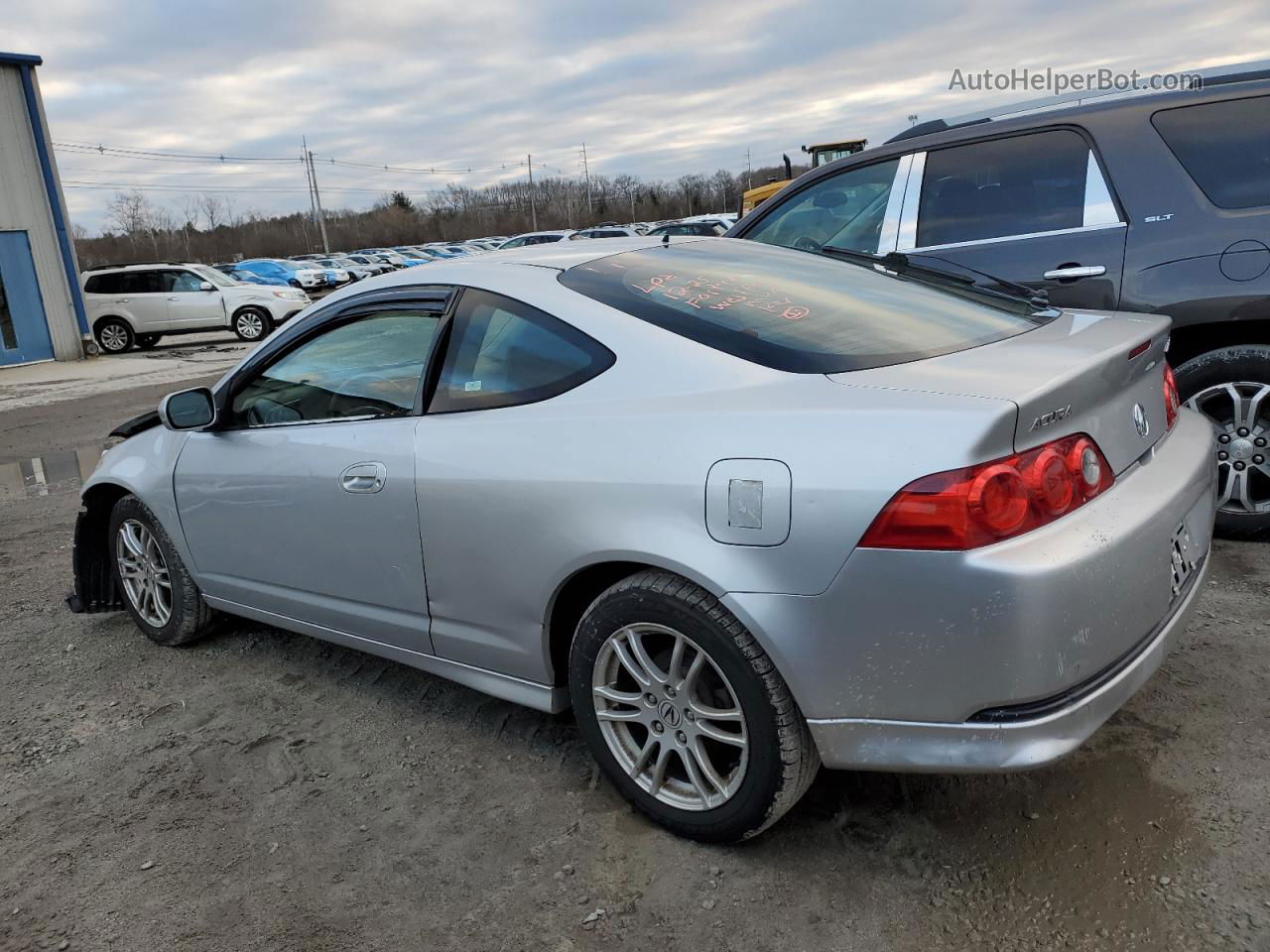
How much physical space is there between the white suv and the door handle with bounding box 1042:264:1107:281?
1870 centimetres

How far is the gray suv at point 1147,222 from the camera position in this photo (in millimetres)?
3955

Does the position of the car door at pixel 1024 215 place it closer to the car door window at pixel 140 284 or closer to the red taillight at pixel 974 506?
the red taillight at pixel 974 506

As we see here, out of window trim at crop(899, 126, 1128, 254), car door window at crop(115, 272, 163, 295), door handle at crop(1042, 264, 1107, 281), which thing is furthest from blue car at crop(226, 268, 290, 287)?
door handle at crop(1042, 264, 1107, 281)

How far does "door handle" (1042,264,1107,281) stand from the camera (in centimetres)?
→ 418

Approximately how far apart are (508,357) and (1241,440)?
309cm

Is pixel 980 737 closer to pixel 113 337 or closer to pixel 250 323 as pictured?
Answer: pixel 250 323

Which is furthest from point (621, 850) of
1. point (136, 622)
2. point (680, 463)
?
point (136, 622)

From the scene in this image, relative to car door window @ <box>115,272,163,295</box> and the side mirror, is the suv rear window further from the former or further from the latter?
car door window @ <box>115,272,163,295</box>

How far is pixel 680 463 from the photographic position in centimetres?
230

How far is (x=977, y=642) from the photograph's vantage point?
6.57 ft

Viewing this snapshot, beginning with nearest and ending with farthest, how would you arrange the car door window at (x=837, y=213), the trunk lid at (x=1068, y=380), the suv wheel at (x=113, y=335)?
1. the trunk lid at (x=1068, y=380)
2. the car door window at (x=837, y=213)
3. the suv wheel at (x=113, y=335)

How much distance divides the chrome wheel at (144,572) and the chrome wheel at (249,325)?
684 inches

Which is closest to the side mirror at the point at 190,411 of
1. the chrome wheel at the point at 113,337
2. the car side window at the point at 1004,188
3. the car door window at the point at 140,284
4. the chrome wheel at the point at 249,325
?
the car side window at the point at 1004,188

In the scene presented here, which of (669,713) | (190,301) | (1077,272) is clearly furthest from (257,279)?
(669,713)
